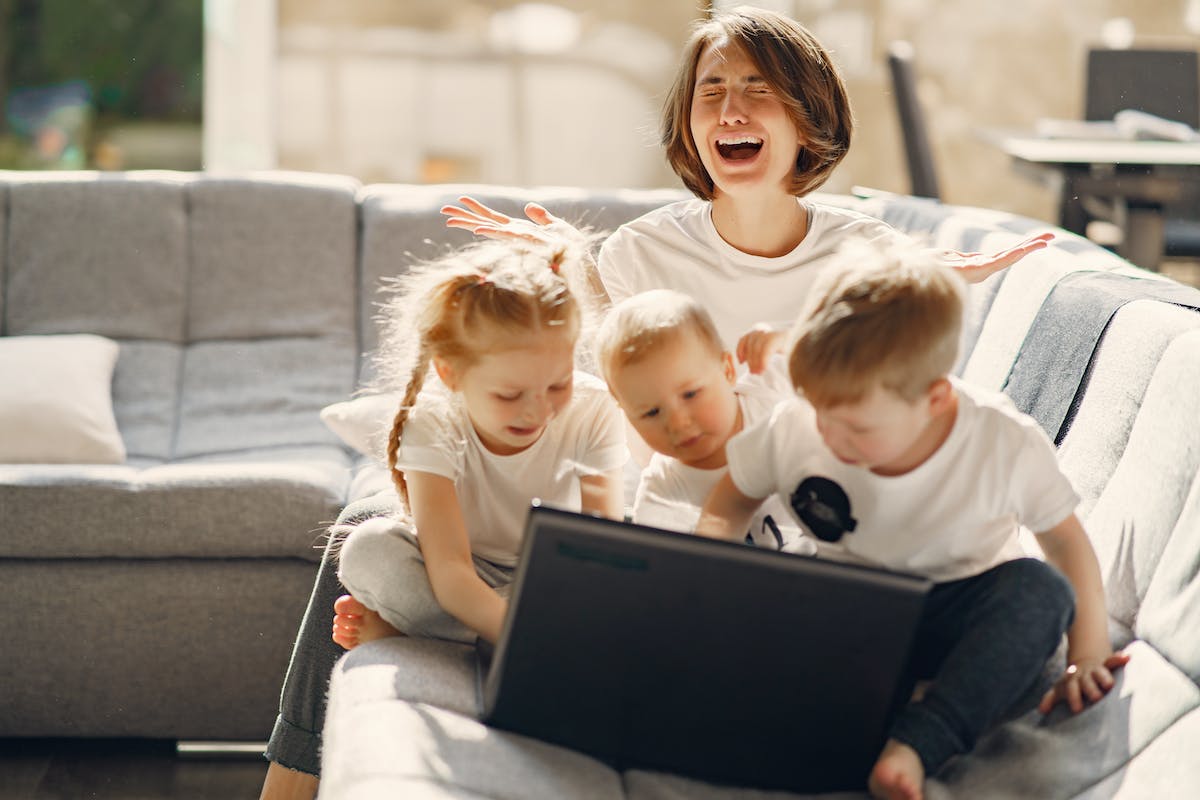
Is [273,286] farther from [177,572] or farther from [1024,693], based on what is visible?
[1024,693]

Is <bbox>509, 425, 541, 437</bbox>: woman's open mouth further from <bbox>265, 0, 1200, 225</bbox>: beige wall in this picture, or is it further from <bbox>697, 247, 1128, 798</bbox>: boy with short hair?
<bbox>265, 0, 1200, 225</bbox>: beige wall

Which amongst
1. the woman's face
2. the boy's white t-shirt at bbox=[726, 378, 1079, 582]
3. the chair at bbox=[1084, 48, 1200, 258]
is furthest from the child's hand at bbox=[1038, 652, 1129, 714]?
the chair at bbox=[1084, 48, 1200, 258]

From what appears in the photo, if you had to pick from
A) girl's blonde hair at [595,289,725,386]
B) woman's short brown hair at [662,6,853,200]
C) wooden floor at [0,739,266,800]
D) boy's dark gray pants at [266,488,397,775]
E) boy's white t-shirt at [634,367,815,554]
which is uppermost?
woman's short brown hair at [662,6,853,200]

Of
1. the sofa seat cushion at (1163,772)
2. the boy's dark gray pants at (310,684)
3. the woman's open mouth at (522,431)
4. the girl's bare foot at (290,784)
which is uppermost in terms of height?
the woman's open mouth at (522,431)

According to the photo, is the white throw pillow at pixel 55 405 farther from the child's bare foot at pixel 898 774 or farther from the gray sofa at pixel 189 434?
the child's bare foot at pixel 898 774

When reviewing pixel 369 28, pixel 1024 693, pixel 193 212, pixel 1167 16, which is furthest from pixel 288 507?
pixel 1167 16

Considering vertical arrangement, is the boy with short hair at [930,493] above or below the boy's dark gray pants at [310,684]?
above

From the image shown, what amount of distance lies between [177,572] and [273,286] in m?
0.82

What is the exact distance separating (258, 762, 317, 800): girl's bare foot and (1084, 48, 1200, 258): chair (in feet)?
12.0

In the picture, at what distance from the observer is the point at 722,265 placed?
1.79 meters

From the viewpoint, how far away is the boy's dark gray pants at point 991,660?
3.80 ft

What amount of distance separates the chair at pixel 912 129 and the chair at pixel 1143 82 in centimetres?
104

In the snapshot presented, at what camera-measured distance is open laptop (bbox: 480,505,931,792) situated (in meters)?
1.09

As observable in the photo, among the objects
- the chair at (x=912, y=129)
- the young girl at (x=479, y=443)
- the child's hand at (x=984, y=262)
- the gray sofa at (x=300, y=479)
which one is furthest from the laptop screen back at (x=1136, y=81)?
the young girl at (x=479, y=443)
